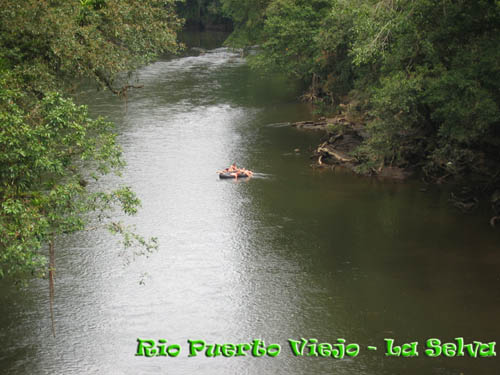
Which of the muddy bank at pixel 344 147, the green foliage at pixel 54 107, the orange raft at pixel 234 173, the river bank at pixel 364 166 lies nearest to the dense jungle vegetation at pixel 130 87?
the green foliage at pixel 54 107

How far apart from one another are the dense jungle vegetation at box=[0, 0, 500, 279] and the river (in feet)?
6.41

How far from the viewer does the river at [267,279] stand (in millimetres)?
17216

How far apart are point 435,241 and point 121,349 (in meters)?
13.4

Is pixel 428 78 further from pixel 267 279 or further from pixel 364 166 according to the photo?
pixel 267 279

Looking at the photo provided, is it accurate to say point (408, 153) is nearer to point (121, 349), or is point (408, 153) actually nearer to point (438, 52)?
point (438, 52)

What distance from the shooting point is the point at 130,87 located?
1099 inches

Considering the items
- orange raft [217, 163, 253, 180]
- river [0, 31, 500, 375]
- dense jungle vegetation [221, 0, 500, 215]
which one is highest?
dense jungle vegetation [221, 0, 500, 215]

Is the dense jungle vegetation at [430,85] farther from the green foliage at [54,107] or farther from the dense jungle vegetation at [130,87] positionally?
the green foliage at [54,107]

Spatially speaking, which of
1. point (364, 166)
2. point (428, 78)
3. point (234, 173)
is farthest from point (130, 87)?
point (428, 78)

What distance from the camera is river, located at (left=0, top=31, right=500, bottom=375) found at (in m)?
17.2

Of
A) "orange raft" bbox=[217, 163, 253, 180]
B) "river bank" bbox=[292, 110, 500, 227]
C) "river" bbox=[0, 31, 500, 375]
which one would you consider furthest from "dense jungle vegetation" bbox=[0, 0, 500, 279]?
"orange raft" bbox=[217, 163, 253, 180]

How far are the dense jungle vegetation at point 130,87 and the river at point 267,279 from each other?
6.41 feet

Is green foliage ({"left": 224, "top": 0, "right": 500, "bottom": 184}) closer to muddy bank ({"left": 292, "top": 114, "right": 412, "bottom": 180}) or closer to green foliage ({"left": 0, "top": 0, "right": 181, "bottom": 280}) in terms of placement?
muddy bank ({"left": 292, "top": 114, "right": 412, "bottom": 180})

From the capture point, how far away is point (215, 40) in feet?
283
